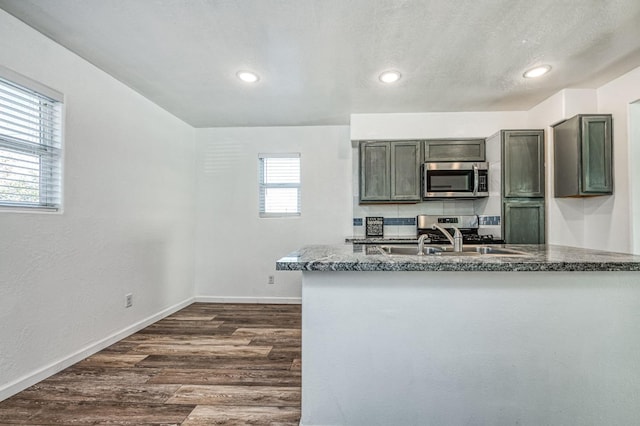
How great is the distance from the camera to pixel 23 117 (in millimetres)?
2115

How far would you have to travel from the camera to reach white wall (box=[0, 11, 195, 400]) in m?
2.03

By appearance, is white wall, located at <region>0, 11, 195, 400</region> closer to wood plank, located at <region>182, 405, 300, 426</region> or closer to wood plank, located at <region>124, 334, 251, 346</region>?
wood plank, located at <region>124, 334, 251, 346</region>

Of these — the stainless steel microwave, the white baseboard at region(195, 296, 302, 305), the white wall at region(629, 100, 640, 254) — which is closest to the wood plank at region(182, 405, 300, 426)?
the white baseboard at region(195, 296, 302, 305)

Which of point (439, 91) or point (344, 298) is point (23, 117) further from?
point (439, 91)

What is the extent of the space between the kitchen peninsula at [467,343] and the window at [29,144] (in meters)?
1.94

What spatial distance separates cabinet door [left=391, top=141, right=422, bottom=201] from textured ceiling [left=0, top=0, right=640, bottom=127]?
568 millimetres

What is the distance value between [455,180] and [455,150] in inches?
14.2

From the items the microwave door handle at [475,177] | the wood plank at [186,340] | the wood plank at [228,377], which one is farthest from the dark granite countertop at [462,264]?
Result: the microwave door handle at [475,177]

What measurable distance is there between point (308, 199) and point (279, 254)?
32.9 inches

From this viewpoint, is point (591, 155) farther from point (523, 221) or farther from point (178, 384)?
point (178, 384)

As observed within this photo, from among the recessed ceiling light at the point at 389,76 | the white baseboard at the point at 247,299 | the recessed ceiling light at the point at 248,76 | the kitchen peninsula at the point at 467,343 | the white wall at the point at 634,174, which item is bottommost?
the white baseboard at the point at 247,299

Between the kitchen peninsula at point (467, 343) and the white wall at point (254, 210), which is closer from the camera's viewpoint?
the kitchen peninsula at point (467, 343)

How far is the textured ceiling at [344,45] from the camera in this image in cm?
190

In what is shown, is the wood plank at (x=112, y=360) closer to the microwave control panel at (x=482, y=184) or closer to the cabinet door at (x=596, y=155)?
the microwave control panel at (x=482, y=184)
